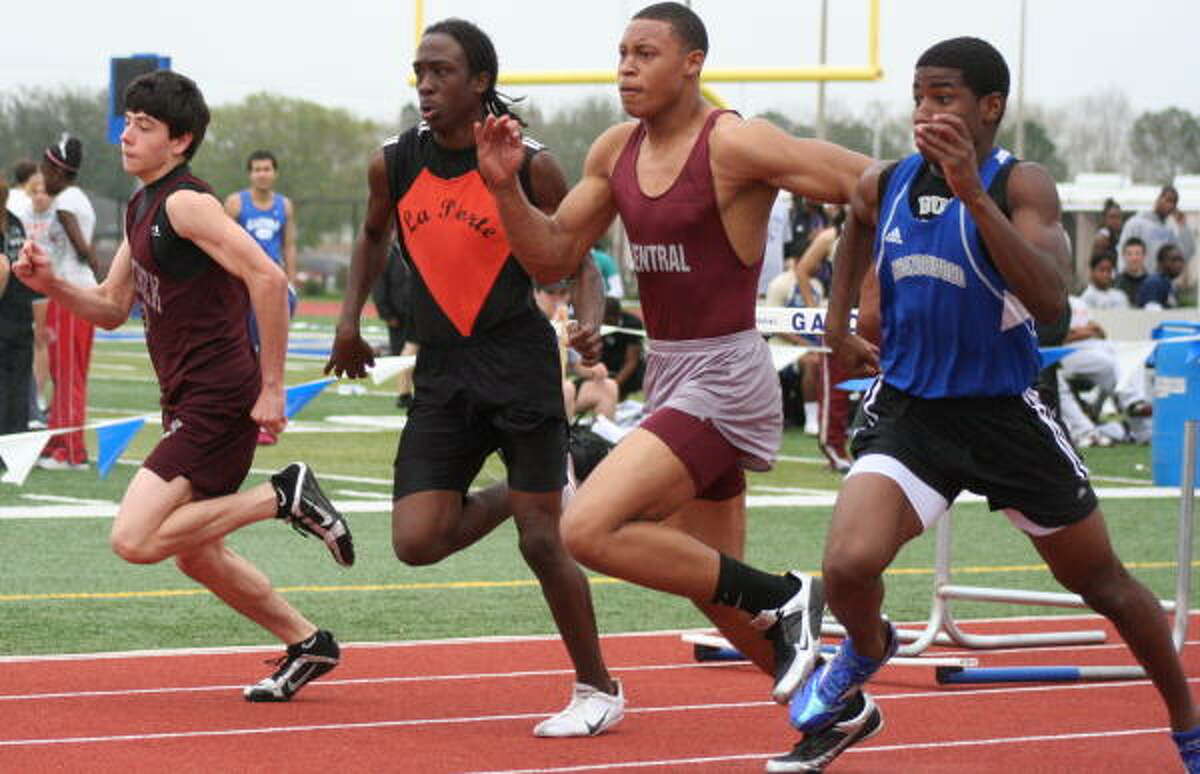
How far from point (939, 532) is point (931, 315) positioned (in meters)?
3.04

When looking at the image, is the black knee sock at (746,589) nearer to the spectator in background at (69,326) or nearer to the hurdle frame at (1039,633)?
the hurdle frame at (1039,633)

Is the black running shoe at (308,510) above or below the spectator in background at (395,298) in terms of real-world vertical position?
above

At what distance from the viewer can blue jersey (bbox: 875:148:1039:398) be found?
244 inches

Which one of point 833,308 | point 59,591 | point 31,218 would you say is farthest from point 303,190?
point 833,308

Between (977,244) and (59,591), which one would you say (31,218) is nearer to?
(59,591)

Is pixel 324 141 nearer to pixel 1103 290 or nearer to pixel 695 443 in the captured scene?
pixel 1103 290

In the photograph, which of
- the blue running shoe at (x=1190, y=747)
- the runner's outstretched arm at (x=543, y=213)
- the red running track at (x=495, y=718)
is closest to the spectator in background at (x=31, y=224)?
the red running track at (x=495, y=718)

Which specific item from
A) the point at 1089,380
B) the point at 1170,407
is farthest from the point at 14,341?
the point at 1089,380

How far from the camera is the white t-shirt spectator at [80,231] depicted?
638 inches

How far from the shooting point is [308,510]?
7930mm

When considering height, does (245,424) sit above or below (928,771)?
above

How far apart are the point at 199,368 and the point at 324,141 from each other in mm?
63521

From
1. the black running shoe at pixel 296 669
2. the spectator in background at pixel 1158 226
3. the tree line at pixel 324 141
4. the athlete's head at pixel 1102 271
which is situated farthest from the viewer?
the tree line at pixel 324 141

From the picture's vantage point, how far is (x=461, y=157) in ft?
24.7
